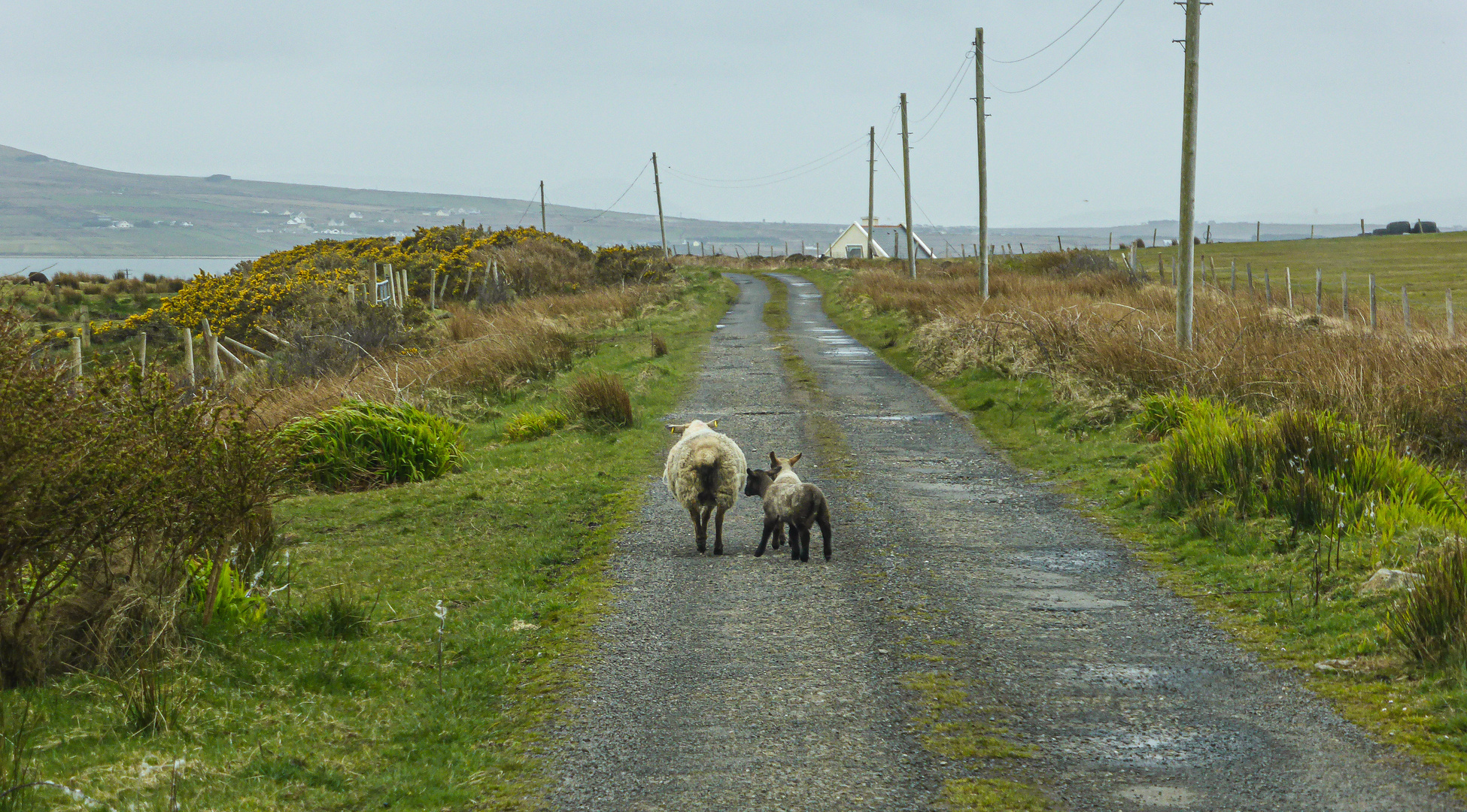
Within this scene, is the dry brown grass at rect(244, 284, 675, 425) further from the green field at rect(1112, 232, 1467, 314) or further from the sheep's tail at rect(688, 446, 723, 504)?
the green field at rect(1112, 232, 1467, 314)

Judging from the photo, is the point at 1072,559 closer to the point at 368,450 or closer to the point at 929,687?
the point at 929,687

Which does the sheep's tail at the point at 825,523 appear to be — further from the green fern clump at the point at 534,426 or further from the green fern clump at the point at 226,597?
the green fern clump at the point at 534,426

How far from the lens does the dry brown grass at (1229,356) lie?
1227cm

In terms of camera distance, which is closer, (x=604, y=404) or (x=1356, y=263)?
(x=604, y=404)

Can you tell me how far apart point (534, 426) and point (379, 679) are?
33.2ft

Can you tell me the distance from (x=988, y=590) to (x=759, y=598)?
1728 mm

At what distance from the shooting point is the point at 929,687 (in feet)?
20.6

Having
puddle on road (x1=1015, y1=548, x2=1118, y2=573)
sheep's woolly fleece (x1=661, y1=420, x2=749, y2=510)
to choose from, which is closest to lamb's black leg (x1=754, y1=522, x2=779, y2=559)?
sheep's woolly fleece (x1=661, y1=420, x2=749, y2=510)

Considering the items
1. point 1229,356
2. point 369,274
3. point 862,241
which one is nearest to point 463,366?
point 1229,356

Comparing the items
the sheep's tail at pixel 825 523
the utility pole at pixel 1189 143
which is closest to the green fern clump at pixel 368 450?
the sheep's tail at pixel 825 523

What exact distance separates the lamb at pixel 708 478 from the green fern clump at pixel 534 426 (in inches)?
281

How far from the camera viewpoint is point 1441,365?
12836 millimetres

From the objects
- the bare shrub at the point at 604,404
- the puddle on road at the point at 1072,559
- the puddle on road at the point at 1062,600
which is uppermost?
the bare shrub at the point at 604,404

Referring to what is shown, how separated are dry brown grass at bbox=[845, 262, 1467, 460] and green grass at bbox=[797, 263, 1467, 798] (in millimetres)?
1745
